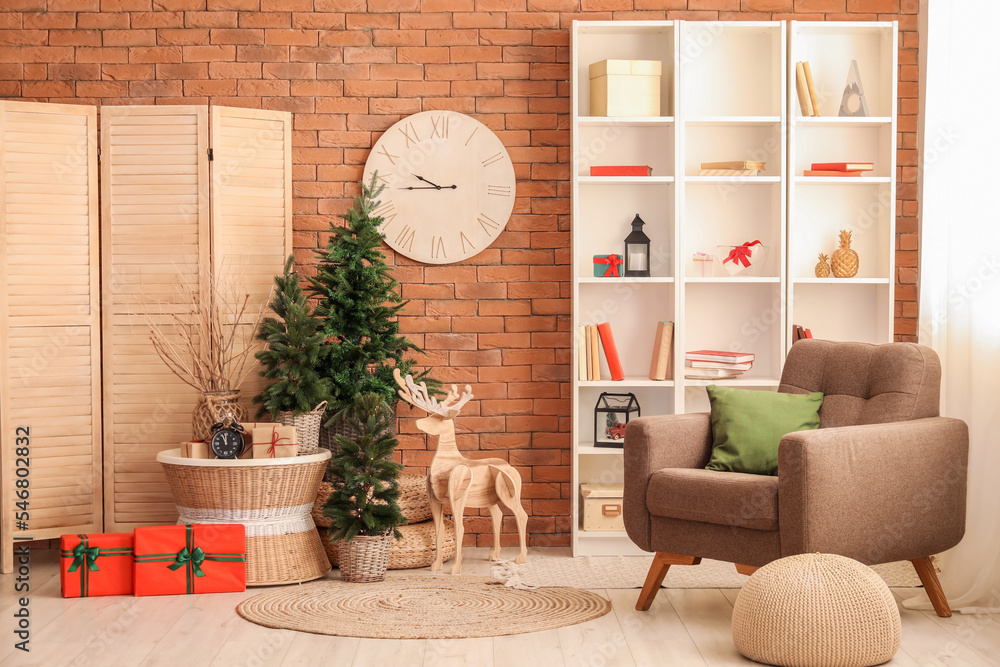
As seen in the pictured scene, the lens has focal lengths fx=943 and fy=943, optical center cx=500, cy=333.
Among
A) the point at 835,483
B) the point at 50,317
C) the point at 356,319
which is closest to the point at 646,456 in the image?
the point at 835,483

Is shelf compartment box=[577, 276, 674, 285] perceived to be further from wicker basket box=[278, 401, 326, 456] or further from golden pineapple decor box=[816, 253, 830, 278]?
wicker basket box=[278, 401, 326, 456]

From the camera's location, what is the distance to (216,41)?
4.20m

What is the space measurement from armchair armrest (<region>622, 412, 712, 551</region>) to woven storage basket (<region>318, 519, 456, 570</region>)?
0.90 meters

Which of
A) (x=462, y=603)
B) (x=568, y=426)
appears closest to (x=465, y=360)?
(x=568, y=426)

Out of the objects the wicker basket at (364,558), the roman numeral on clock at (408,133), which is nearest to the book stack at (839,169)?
the roman numeral on clock at (408,133)

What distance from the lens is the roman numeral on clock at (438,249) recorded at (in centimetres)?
421

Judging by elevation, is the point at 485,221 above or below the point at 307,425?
above

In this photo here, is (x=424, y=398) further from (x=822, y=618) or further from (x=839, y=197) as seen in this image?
(x=839, y=197)

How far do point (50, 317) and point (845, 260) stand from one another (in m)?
3.30

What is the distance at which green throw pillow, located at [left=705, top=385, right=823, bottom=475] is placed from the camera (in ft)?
10.2

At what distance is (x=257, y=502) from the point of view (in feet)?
11.3

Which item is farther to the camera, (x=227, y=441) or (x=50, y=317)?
(x=50, y=317)

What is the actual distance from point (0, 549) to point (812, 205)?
3.71 meters

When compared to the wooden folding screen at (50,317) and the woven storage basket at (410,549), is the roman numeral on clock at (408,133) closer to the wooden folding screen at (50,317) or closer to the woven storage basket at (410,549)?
the wooden folding screen at (50,317)
